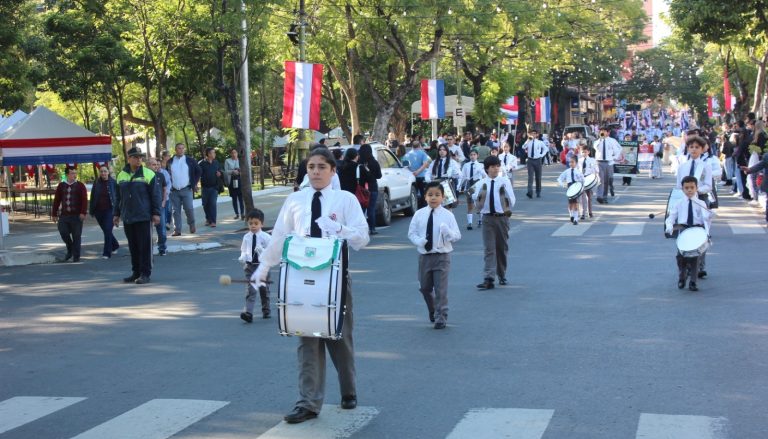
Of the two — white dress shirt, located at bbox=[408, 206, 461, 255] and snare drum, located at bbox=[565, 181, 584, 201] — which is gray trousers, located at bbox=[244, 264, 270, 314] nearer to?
white dress shirt, located at bbox=[408, 206, 461, 255]

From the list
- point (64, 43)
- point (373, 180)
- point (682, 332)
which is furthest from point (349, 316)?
point (64, 43)

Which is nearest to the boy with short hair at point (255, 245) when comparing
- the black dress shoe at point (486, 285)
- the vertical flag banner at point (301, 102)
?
the black dress shoe at point (486, 285)

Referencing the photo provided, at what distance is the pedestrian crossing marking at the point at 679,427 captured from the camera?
6.20 metres

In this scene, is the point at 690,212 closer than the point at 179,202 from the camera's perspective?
Yes

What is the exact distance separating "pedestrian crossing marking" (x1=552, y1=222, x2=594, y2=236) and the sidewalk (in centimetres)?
633

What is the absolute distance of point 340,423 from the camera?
673 cm

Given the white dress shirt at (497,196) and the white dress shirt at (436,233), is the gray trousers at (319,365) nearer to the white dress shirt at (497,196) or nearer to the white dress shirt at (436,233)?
the white dress shirt at (436,233)

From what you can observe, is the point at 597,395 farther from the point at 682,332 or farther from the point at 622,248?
the point at 622,248

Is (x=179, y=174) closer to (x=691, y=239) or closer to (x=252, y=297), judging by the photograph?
(x=252, y=297)

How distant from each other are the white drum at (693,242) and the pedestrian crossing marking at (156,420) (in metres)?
6.59

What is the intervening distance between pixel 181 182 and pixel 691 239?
1197 cm

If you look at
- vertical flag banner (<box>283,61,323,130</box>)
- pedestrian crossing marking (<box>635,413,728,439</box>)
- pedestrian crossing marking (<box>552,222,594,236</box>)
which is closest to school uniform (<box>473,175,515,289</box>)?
pedestrian crossing marking (<box>552,222,594,236</box>)

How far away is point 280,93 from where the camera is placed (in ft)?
165

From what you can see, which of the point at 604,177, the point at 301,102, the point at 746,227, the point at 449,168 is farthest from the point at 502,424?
the point at 604,177
